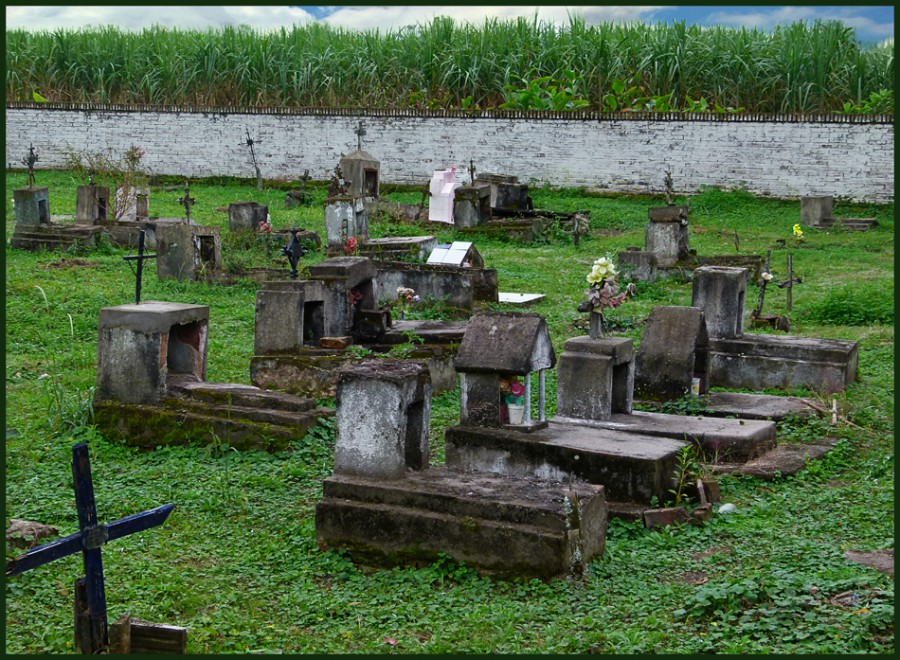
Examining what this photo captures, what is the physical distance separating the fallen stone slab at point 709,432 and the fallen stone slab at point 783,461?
0.09 metres

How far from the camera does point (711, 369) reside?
12.6 m

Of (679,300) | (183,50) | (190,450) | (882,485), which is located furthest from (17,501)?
(183,50)

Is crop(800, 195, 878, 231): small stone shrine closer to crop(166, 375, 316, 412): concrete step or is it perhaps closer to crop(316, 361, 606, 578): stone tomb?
crop(166, 375, 316, 412): concrete step

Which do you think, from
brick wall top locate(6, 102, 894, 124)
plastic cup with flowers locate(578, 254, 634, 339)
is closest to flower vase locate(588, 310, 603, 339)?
plastic cup with flowers locate(578, 254, 634, 339)

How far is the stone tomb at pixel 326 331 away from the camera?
37.4 ft

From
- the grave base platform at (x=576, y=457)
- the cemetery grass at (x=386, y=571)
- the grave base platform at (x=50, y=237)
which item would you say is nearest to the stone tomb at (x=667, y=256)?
the cemetery grass at (x=386, y=571)

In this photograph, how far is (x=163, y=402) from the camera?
32.6 ft

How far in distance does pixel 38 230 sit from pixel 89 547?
1560 centimetres

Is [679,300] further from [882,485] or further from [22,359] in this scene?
[22,359]

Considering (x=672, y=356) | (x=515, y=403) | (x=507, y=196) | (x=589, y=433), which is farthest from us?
(x=507, y=196)

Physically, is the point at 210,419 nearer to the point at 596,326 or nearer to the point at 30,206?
the point at 596,326

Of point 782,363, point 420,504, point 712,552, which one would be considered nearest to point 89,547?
point 420,504

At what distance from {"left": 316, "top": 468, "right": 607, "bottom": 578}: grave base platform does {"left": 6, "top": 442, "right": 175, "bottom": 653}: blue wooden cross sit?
7.02 feet

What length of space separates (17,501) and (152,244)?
11.2m
